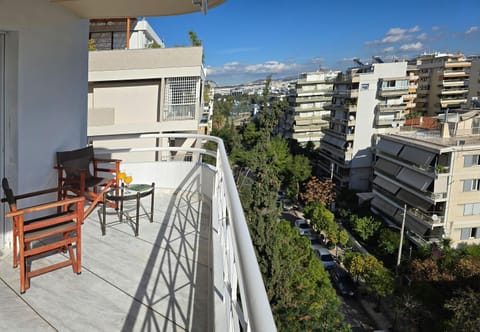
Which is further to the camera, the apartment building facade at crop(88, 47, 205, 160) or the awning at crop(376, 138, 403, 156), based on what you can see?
the awning at crop(376, 138, 403, 156)

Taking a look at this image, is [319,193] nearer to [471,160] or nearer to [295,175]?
[295,175]

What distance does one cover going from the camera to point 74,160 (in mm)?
3930

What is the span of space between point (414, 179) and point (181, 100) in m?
17.6

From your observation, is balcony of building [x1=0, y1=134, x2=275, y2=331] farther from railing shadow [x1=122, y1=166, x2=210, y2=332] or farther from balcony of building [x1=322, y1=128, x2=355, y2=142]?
balcony of building [x1=322, y1=128, x2=355, y2=142]

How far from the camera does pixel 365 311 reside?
1747 cm

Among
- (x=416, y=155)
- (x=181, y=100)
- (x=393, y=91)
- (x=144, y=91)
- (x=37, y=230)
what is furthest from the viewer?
(x=393, y=91)

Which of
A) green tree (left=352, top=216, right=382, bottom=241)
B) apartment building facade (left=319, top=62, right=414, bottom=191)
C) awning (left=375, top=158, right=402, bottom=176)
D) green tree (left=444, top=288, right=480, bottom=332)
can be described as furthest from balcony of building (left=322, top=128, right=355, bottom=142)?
green tree (left=444, top=288, right=480, bottom=332)

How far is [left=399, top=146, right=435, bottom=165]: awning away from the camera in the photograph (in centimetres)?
2323

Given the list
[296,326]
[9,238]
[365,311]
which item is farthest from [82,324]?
[365,311]

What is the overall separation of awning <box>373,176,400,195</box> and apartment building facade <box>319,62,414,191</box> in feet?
22.4

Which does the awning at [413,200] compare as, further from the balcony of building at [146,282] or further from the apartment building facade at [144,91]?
the balcony of building at [146,282]

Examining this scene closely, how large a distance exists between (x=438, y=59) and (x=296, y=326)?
54028mm

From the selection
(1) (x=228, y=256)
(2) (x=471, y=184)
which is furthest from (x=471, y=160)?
(1) (x=228, y=256)

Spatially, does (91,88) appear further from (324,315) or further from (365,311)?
(365,311)
